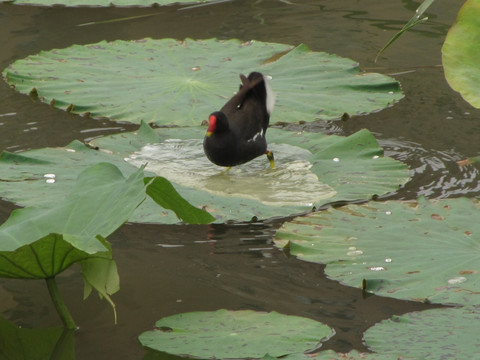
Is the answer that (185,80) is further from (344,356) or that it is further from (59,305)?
(344,356)

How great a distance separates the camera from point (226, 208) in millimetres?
3178

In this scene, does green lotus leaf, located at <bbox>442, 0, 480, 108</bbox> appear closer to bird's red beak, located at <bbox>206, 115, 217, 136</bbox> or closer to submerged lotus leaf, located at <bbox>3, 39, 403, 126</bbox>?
bird's red beak, located at <bbox>206, 115, 217, 136</bbox>

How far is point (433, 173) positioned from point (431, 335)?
153cm

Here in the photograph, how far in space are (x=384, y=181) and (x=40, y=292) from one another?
4.53 ft

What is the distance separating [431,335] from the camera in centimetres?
220

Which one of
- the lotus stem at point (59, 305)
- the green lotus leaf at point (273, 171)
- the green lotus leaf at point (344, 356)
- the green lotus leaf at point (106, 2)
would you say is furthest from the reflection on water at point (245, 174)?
the green lotus leaf at point (106, 2)

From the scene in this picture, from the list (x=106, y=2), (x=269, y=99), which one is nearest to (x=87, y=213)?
Answer: (x=269, y=99)

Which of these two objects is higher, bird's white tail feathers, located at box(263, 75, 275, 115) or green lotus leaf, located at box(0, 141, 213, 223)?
bird's white tail feathers, located at box(263, 75, 275, 115)

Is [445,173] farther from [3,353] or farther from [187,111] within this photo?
[3,353]

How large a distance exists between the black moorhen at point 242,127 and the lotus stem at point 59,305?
119 centimetres

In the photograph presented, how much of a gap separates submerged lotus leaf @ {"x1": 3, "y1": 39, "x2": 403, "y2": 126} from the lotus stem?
1.61 m

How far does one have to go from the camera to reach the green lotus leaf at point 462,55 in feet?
8.05

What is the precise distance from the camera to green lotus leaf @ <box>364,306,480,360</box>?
2086 mm

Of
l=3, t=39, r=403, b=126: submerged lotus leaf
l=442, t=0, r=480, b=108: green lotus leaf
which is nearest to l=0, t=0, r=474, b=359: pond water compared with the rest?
l=3, t=39, r=403, b=126: submerged lotus leaf
